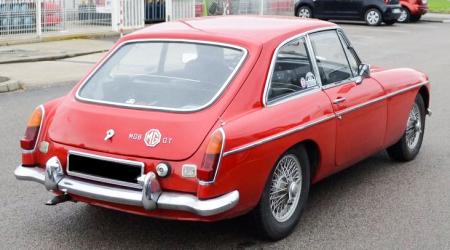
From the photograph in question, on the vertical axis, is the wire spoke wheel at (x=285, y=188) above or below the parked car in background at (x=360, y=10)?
below

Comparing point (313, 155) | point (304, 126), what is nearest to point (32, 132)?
point (304, 126)

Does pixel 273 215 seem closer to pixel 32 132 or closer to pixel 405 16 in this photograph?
pixel 32 132

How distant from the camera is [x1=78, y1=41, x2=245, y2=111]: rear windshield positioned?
4.58 m

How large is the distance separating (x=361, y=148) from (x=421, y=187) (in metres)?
0.79

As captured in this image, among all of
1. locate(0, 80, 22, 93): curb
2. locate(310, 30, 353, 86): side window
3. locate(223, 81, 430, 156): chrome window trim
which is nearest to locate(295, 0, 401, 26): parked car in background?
locate(0, 80, 22, 93): curb

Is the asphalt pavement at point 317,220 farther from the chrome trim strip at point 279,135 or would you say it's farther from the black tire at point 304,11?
the black tire at point 304,11

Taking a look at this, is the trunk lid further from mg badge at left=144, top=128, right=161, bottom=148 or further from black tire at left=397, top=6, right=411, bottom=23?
black tire at left=397, top=6, right=411, bottom=23

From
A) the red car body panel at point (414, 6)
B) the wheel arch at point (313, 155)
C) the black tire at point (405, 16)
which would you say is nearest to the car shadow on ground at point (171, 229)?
the wheel arch at point (313, 155)

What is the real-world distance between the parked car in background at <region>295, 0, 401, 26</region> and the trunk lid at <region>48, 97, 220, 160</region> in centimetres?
2199

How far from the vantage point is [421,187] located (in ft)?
19.7

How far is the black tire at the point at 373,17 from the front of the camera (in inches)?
998

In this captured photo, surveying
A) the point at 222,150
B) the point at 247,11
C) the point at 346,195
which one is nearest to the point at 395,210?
the point at 346,195

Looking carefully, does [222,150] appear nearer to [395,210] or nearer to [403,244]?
[403,244]

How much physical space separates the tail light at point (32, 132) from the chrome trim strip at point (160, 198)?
45 cm
